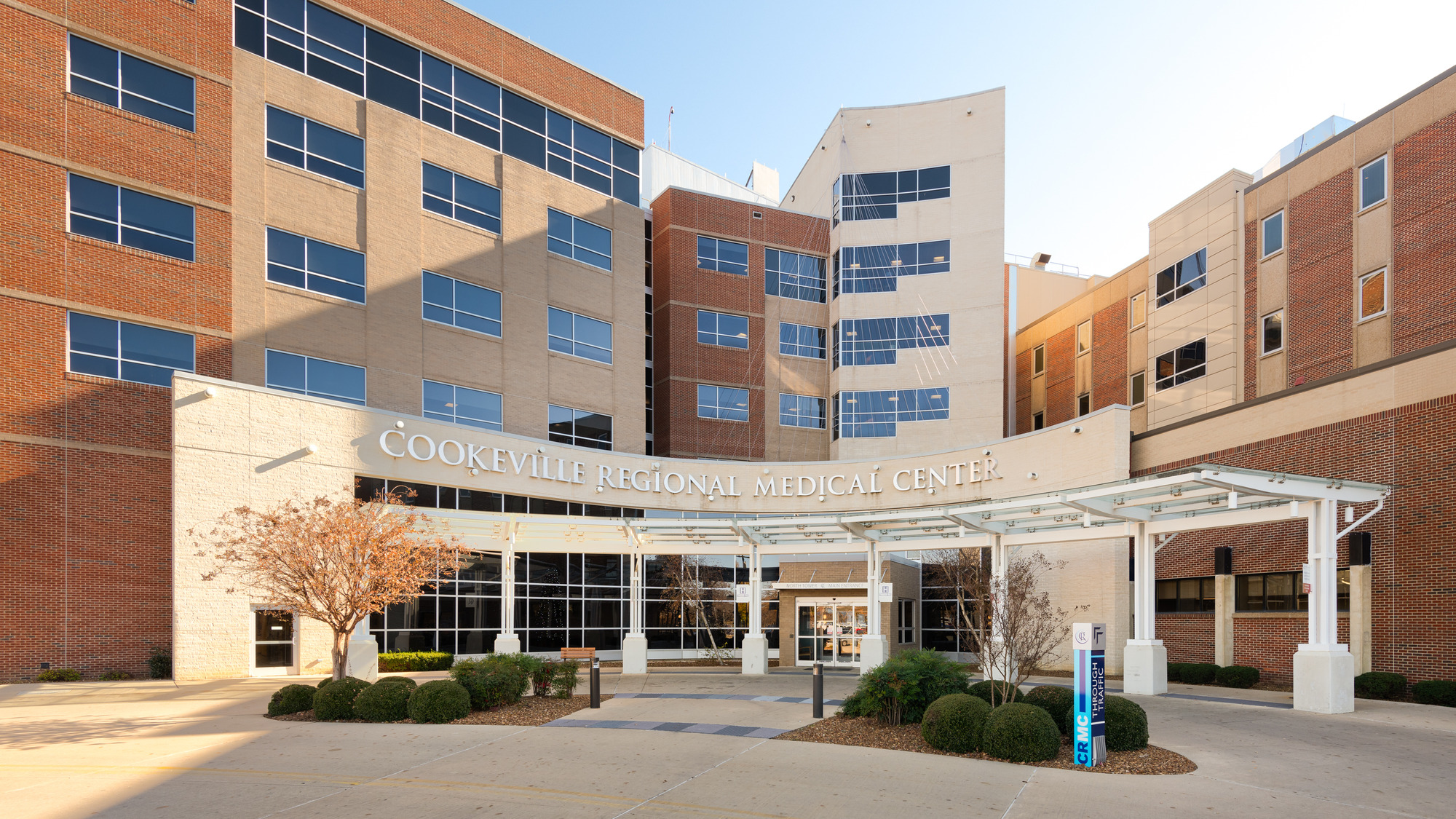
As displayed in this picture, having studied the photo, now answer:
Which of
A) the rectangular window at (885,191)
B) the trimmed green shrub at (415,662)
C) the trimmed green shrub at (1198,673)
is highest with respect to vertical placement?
the rectangular window at (885,191)

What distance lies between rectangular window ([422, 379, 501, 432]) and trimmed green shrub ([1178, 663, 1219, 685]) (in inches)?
946

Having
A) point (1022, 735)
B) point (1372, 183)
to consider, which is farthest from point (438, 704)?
point (1372, 183)

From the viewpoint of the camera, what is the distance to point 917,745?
1375 cm

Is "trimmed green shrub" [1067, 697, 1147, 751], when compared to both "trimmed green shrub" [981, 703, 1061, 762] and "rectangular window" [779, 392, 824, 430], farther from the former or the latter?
"rectangular window" [779, 392, 824, 430]

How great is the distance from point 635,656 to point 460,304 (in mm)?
16096

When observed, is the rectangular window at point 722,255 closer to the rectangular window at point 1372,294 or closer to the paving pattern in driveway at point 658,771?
the rectangular window at point 1372,294

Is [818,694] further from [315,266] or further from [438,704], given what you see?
[315,266]

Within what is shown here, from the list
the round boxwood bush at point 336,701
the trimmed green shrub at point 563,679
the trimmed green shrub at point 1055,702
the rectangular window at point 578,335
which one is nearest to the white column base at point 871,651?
the trimmed green shrub at point 563,679

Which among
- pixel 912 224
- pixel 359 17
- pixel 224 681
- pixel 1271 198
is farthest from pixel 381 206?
pixel 1271 198

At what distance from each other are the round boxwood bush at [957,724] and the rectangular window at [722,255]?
3420cm

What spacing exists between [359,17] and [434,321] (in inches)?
446

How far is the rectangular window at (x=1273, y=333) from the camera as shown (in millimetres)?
29922

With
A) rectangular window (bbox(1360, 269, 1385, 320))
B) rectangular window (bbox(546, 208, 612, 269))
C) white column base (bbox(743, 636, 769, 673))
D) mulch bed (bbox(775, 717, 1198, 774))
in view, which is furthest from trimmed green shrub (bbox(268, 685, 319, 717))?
rectangular window (bbox(1360, 269, 1385, 320))

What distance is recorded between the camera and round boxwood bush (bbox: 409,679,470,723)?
16.5 meters
